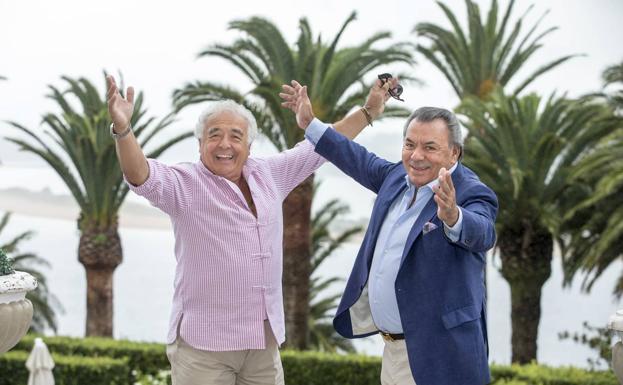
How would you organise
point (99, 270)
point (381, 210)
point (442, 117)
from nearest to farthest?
point (442, 117)
point (381, 210)
point (99, 270)

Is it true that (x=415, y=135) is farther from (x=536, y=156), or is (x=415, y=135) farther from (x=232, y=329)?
(x=536, y=156)

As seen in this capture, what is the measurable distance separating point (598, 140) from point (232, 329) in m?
12.2

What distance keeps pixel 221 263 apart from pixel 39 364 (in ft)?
18.8

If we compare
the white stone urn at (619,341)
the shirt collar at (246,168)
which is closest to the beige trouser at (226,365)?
the shirt collar at (246,168)

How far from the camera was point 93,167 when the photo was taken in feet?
55.6

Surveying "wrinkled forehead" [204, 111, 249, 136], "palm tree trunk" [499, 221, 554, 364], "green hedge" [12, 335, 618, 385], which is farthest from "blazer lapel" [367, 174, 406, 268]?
"palm tree trunk" [499, 221, 554, 364]

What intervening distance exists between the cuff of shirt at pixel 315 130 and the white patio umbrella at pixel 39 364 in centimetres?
571

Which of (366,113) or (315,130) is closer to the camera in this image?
(315,130)

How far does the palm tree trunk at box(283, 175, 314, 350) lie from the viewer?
632 inches

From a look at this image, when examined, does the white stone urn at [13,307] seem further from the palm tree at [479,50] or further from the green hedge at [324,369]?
the palm tree at [479,50]

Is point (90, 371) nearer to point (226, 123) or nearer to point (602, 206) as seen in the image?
point (602, 206)

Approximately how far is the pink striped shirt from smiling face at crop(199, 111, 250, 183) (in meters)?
0.05

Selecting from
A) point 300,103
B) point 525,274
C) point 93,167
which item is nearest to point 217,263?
point 300,103

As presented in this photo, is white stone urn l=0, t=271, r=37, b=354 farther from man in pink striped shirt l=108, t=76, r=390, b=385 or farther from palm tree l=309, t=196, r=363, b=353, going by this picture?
palm tree l=309, t=196, r=363, b=353
